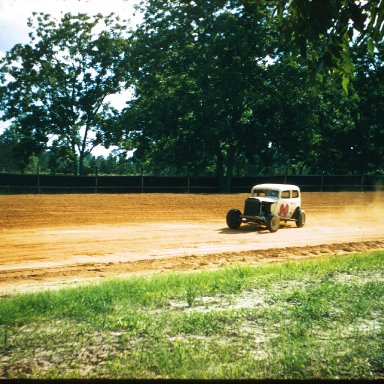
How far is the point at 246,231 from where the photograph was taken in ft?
58.7

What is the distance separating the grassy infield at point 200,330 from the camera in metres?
4.55

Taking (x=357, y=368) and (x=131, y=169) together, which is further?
(x=131, y=169)

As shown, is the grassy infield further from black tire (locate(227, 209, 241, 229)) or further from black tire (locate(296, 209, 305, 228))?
black tire (locate(296, 209, 305, 228))

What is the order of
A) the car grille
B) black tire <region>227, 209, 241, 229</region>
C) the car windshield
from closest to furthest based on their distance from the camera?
the car grille, black tire <region>227, 209, 241, 229</region>, the car windshield

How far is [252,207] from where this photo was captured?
18078 millimetres

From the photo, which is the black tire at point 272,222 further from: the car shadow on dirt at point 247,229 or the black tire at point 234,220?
the black tire at point 234,220

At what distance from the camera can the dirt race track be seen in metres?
11.3

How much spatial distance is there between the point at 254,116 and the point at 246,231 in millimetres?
20499

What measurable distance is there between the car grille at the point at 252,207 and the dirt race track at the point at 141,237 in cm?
79

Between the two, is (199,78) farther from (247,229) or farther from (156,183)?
(247,229)

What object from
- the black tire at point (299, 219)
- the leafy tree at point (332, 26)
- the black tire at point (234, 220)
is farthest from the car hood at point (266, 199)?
the leafy tree at point (332, 26)

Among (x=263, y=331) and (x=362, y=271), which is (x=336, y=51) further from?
(x=362, y=271)

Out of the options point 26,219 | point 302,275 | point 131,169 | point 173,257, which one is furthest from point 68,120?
point 131,169

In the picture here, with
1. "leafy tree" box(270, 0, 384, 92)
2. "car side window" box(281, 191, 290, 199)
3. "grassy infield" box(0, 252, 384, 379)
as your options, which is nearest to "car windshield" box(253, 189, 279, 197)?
"car side window" box(281, 191, 290, 199)
